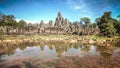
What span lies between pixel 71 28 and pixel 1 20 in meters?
43.4

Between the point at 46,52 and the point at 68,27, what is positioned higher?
the point at 68,27

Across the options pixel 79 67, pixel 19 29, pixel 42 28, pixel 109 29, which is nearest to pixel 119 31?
pixel 109 29

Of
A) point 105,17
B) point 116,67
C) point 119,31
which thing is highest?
point 105,17

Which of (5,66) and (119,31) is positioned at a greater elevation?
(119,31)

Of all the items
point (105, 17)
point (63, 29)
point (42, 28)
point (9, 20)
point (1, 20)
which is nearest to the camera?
point (105, 17)

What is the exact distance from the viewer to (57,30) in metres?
62.2

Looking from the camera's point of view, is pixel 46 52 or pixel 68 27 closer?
pixel 46 52

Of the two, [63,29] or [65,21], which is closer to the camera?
[63,29]

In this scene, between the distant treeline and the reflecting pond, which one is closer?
the reflecting pond

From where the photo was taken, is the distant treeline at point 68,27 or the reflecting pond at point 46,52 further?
the distant treeline at point 68,27

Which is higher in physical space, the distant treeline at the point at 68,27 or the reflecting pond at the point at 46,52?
the distant treeline at the point at 68,27

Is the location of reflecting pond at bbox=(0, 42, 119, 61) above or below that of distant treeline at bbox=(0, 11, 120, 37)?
below

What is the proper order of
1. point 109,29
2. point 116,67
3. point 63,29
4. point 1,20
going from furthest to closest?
point 1,20
point 63,29
point 109,29
point 116,67

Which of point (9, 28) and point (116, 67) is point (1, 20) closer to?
point (9, 28)
